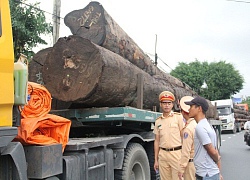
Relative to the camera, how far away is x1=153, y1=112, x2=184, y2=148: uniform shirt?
5590mm

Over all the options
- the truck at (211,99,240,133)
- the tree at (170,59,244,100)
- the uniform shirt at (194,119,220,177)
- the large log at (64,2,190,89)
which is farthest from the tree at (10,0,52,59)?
the tree at (170,59,244,100)

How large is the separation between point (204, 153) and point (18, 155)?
194 centimetres

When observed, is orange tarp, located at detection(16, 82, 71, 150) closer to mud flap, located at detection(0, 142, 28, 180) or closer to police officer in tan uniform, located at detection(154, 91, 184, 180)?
mud flap, located at detection(0, 142, 28, 180)

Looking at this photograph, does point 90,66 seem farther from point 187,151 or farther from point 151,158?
point 151,158

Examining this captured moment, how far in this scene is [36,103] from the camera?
12.9 ft

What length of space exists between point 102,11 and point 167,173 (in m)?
2.87

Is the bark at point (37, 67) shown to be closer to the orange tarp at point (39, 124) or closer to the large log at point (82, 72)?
the large log at point (82, 72)

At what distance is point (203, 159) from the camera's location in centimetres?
400

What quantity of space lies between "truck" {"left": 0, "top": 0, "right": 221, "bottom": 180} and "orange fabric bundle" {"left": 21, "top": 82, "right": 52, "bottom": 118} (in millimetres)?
391

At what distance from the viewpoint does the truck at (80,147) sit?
123 inches

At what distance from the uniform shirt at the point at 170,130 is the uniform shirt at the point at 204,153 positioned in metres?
1.52

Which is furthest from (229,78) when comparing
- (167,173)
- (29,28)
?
(167,173)

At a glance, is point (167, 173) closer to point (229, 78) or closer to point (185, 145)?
point (185, 145)

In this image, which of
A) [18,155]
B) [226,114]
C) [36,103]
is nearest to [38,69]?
[36,103]
